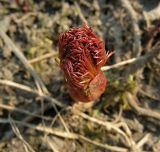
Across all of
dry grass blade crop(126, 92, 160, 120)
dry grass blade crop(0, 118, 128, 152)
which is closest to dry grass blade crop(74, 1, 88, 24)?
dry grass blade crop(126, 92, 160, 120)

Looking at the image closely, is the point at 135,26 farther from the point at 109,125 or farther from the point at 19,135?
the point at 19,135

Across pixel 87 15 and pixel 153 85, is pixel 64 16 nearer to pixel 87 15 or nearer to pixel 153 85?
pixel 87 15

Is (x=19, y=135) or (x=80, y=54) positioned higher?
(x=80, y=54)

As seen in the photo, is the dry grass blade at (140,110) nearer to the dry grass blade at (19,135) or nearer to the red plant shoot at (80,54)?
the red plant shoot at (80,54)

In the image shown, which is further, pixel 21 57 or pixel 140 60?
pixel 21 57

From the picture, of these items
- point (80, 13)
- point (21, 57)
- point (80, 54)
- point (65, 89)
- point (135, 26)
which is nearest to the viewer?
point (80, 54)

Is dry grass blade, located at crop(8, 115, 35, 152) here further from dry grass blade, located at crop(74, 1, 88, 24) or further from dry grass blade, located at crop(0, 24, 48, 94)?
dry grass blade, located at crop(74, 1, 88, 24)

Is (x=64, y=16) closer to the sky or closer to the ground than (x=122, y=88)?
closer to the sky

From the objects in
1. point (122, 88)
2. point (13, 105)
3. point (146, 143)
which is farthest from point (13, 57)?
point (146, 143)

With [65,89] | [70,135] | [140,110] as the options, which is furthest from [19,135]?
[140,110]
